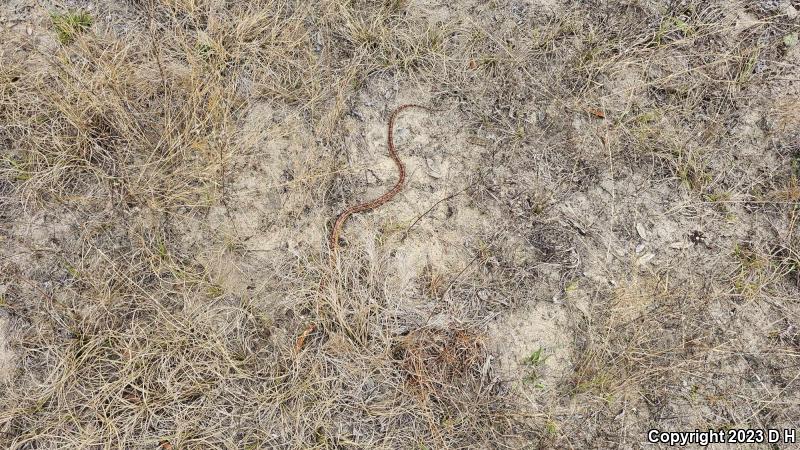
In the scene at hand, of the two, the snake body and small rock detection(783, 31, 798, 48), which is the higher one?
small rock detection(783, 31, 798, 48)

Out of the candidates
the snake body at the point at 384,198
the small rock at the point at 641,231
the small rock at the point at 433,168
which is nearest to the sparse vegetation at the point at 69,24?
the snake body at the point at 384,198

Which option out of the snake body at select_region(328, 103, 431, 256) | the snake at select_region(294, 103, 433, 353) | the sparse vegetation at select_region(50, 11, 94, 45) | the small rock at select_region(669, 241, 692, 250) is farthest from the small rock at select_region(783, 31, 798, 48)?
the sparse vegetation at select_region(50, 11, 94, 45)

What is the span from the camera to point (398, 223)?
2.76m

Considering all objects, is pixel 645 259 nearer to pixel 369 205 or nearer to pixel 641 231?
pixel 641 231

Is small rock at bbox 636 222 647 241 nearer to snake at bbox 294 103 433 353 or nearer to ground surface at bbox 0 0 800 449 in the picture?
ground surface at bbox 0 0 800 449

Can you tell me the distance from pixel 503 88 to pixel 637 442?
1.85 metres

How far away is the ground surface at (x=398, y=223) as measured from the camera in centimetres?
246

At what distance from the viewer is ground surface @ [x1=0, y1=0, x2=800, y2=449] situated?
246 cm

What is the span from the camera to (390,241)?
8.92ft

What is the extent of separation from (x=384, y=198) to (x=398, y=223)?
0.48 feet

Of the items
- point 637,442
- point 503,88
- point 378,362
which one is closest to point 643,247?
point 637,442

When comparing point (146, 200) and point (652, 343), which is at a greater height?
point (146, 200)

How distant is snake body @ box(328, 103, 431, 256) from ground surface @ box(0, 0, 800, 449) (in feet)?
0.14

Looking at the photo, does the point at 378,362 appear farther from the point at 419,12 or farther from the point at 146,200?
the point at 419,12
